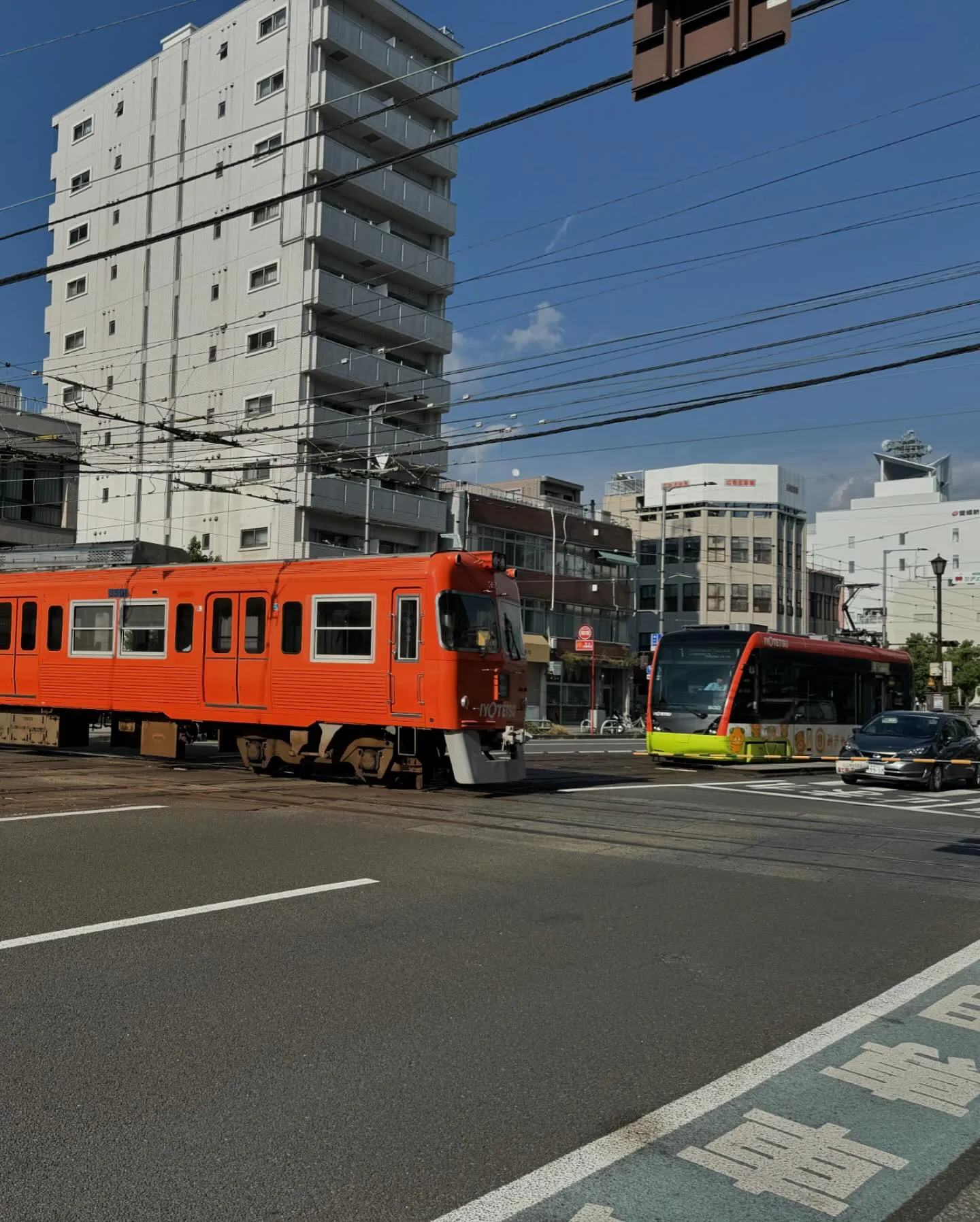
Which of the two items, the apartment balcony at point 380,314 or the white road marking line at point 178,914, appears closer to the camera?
the white road marking line at point 178,914

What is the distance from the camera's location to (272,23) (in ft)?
155

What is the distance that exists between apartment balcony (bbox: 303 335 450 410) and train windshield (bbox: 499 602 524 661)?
27.2m

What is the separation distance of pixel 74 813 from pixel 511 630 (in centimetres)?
709

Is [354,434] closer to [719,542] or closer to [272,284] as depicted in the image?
[272,284]

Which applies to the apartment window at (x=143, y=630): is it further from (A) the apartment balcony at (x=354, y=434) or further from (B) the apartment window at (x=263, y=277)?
(B) the apartment window at (x=263, y=277)

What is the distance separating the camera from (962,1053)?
5.12m

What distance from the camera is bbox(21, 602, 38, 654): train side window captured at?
19.9 metres

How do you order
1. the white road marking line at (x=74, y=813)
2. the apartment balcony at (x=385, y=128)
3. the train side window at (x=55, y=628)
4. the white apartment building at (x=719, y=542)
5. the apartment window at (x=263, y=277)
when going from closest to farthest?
the white road marking line at (x=74, y=813) < the train side window at (x=55, y=628) < the apartment balcony at (x=385, y=128) < the apartment window at (x=263, y=277) < the white apartment building at (x=719, y=542)

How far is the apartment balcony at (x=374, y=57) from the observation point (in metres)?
45.2

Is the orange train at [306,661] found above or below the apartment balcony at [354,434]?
below

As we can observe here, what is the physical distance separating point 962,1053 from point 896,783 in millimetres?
17255

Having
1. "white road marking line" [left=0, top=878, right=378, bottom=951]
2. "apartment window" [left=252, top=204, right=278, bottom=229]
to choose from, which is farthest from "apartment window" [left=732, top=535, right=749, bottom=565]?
"white road marking line" [left=0, top=878, right=378, bottom=951]

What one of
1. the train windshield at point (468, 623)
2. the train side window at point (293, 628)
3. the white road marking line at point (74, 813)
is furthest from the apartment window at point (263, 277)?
the white road marking line at point (74, 813)

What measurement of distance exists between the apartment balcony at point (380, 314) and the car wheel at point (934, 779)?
3209cm
